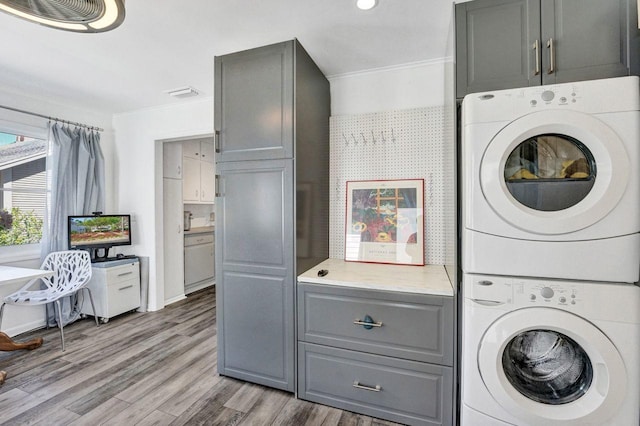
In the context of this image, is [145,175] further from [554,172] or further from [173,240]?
[554,172]

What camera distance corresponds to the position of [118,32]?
6.45 feet

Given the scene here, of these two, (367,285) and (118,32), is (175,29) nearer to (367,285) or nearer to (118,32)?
(118,32)

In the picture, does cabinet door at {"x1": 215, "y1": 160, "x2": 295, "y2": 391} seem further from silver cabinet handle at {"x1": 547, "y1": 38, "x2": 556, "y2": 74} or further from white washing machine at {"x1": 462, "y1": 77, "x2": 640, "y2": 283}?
silver cabinet handle at {"x1": 547, "y1": 38, "x2": 556, "y2": 74}

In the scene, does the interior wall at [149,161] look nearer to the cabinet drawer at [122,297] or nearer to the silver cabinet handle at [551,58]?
the cabinet drawer at [122,297]

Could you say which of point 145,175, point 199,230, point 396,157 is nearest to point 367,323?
point 396,157

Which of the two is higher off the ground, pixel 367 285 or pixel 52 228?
pixel 52 228

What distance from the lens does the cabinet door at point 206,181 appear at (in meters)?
4.57

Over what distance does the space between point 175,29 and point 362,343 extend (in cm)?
231

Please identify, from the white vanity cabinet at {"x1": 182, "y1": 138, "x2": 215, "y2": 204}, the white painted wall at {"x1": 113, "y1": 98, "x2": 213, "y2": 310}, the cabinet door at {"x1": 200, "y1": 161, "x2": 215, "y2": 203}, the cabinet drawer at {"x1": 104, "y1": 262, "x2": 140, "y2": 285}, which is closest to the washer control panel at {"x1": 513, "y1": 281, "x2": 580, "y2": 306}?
the white painted wall at {"x1": 113, "y1": 98, "x2": 213, "y2": 310}

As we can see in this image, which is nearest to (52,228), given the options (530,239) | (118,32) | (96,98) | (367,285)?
(96,98)

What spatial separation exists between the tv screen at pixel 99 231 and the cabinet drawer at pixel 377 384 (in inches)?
108

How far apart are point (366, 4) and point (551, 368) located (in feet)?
6.88

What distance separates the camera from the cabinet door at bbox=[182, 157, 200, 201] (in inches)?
165

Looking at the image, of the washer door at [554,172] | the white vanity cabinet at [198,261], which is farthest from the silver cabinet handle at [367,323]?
the white vanity cabinet at [198,261]
